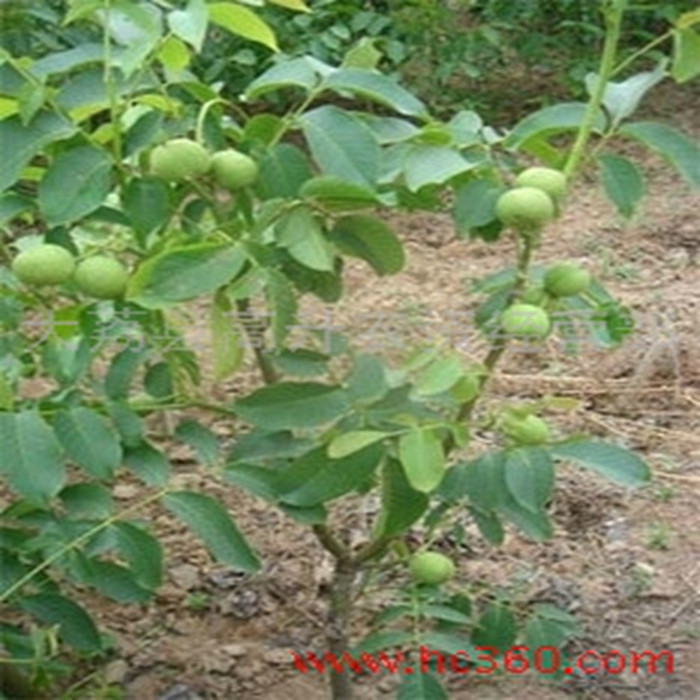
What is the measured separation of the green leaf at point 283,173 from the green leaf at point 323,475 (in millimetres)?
258

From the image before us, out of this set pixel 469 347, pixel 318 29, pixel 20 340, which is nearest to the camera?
pixel 20 340

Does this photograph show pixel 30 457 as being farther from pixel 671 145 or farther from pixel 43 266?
pixel 671 145

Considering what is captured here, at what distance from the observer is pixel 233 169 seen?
128cm

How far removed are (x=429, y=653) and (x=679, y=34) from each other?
30.9 inches

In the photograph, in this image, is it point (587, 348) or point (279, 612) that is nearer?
point (279, 612)

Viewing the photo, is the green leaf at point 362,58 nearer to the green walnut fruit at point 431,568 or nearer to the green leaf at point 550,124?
the green leaf at point 550,124

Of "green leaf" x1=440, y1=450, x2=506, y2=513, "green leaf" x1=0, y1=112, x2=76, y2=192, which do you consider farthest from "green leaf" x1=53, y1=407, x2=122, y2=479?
"green leaf" x1=440, y1=450, x2=506, y2=513

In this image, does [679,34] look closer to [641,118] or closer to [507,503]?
[507,503]

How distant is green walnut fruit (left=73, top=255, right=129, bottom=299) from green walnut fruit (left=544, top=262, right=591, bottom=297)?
42 centimetres

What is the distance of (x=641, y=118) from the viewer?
391 cm

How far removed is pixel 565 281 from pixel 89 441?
50 cm

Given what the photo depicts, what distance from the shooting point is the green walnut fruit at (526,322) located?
4.25ft

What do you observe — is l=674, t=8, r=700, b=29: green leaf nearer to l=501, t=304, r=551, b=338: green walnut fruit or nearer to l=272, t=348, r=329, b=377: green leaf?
l=501, t=304, r=551, b=338: green walnut fruit

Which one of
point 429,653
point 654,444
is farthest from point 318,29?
point 429,653
